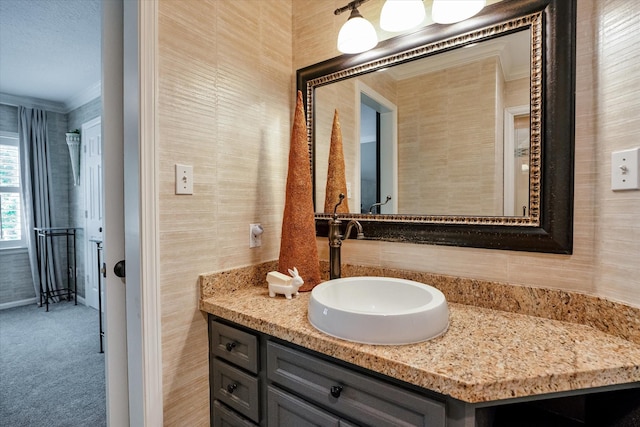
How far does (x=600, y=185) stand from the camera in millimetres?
865

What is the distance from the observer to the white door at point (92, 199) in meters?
3.33

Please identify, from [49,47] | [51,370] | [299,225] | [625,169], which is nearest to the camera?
[625,169]

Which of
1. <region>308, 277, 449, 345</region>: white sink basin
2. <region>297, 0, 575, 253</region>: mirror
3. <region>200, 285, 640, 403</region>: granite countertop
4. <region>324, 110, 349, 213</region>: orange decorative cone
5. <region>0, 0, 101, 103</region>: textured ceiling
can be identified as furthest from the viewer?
<region>0, 0, 101, 103</region>: textured ceiling

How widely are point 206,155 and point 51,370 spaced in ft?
7.24

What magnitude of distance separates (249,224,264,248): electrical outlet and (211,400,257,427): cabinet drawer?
63 centimetres

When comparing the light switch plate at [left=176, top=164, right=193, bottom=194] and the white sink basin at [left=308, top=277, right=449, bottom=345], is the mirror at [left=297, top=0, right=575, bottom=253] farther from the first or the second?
the light switch plate at [left=176, top=164, right=193, bottom=194]

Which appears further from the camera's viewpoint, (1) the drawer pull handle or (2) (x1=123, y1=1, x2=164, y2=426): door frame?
(2) (x1=123, y1=1, x2=164, y2=426): door frame

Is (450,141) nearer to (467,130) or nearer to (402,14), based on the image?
(467,130)

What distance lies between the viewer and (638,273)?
0.77 meters

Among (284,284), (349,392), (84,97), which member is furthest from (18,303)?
(349,392)

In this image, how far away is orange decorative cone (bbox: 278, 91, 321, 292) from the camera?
127 cm

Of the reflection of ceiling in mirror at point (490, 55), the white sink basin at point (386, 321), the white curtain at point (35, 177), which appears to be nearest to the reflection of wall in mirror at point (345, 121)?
the reflection of ceiling in mirror at point (490, 55)

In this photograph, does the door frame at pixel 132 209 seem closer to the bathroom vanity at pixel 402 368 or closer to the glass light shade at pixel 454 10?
the bathroom vanity at pixel 402 368

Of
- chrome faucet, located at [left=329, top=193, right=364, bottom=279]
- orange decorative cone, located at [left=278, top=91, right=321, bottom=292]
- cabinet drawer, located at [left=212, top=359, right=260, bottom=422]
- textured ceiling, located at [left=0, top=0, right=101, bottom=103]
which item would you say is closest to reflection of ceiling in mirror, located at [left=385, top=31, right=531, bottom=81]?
orange decorative cone, located at [left=278, top=91, right=321, bottom=292]
